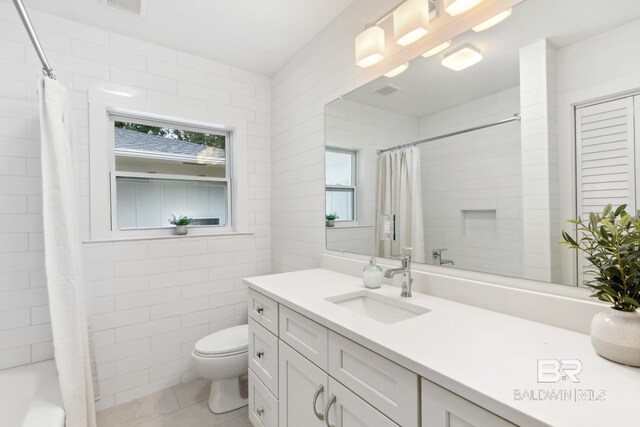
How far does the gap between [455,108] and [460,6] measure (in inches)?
15.6

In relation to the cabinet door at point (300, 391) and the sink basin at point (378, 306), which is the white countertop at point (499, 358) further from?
the cabinet door at point (300, 391)

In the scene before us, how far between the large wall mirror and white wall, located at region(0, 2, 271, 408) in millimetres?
1277

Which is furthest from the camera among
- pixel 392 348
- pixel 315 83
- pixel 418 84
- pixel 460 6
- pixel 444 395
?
pixel 315 83

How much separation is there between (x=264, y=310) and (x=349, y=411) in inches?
28.1

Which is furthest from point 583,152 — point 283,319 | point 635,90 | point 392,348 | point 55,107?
point 55,107

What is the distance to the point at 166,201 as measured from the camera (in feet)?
7.89

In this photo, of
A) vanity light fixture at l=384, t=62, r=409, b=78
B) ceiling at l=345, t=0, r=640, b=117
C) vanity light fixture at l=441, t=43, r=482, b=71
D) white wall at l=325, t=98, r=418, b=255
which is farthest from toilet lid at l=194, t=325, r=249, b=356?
vanity light fixture at l=441, t=43, r=482, b=71

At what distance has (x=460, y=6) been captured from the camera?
48.1 inches

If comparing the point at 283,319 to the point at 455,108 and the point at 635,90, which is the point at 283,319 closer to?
the point at 455,108

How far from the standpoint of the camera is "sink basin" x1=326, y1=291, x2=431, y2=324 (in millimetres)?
1281

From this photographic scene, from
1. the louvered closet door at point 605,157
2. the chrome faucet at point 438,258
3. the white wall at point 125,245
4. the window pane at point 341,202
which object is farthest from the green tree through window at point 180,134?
the louvered closet door at point 605,157

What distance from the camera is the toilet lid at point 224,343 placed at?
6.19 ft

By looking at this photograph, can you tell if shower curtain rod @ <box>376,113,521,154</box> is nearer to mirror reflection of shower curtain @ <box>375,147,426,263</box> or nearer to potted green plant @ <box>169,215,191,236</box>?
mirror reflection of shower curtain @ <box>375,147,426,263</box>

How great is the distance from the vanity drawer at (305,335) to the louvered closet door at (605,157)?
90 cm
